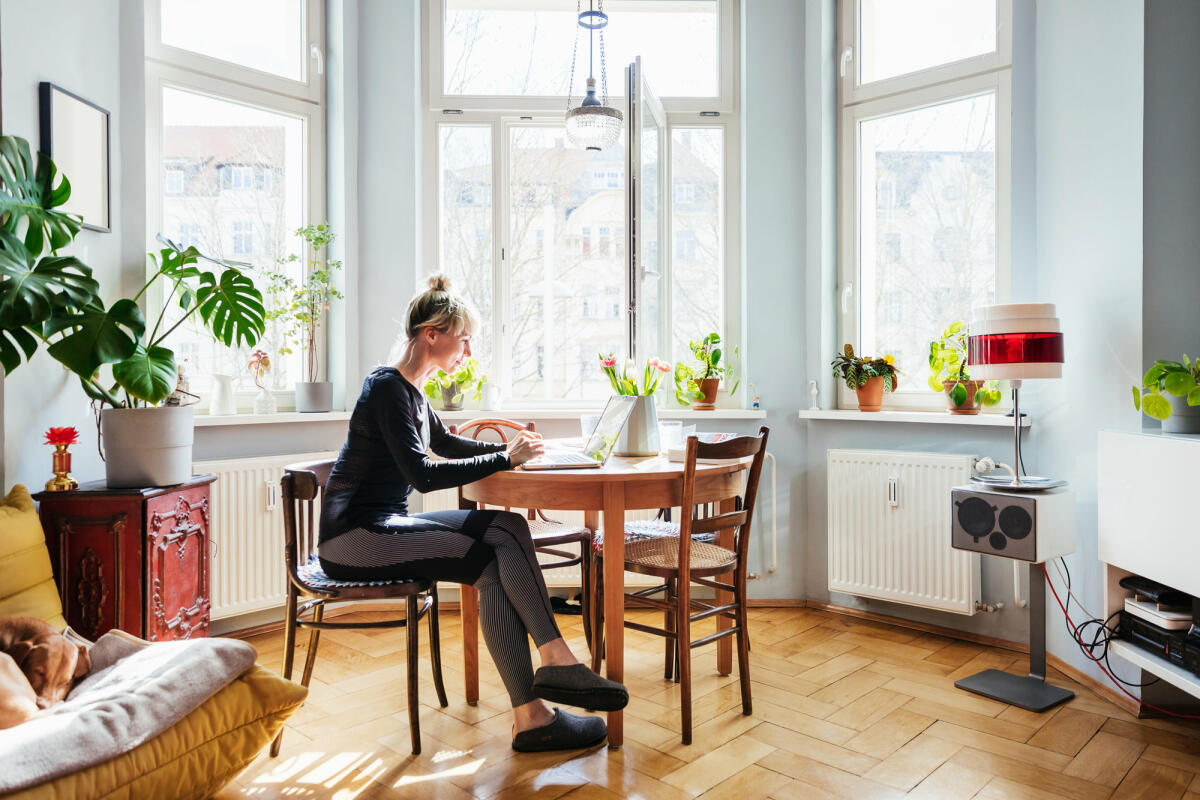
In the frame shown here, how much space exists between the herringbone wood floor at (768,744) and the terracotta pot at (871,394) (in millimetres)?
1017

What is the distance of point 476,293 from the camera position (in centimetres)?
373

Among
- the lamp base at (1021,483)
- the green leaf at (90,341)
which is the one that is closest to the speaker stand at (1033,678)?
the lamp base at (1021,483)

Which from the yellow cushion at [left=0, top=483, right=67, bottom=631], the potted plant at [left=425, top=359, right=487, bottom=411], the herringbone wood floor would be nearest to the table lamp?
the herringbone wood floor

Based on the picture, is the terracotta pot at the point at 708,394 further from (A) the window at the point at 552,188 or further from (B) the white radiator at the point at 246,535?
(B) the white radiator at the point at 246,535

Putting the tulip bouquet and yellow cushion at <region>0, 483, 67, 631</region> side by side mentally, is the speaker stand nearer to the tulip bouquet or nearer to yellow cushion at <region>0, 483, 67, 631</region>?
the tulip bouquet

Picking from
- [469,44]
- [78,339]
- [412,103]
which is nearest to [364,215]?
[412,103]

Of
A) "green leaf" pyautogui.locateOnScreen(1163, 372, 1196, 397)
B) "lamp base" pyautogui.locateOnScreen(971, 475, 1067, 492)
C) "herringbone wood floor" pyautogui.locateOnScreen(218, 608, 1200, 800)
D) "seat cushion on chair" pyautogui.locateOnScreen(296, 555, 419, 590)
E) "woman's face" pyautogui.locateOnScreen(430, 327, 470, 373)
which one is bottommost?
"herringbone wood floor" pyautogui.locateOnScreen(218, 608, 1200, 800)

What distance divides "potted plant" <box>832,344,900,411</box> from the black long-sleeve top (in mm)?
1802

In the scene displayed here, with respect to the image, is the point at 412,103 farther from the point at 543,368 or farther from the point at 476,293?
the point at 543,368

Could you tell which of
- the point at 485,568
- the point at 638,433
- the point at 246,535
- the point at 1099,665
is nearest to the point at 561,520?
the point at 638,433

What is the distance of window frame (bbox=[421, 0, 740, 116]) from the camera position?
144 inches

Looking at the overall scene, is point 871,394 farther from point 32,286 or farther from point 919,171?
point 32,286

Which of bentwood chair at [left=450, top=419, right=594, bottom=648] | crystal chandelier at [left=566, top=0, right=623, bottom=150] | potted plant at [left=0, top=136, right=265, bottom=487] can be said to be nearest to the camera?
potted plant at [left=0, top=136, right=265, bottom=487]

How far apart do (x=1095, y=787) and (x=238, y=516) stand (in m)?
2.85
